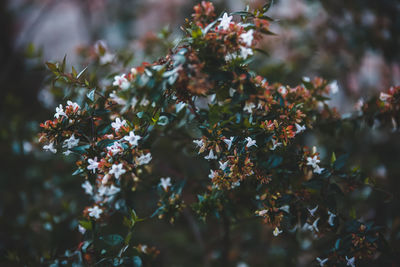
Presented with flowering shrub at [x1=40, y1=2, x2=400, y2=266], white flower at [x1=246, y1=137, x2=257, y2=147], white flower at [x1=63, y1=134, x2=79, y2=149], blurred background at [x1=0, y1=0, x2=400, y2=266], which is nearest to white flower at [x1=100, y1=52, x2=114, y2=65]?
blurred background at [x1=0, y1=0, x2=400, y2=266]

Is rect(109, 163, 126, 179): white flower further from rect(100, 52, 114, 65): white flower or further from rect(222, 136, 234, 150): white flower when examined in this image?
rect(100, 52, 114, 65): white flower

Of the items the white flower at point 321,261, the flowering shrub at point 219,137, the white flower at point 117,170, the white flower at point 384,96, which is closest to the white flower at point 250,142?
the flowering shrub at point 219,137

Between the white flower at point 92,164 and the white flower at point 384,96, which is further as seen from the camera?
the white flower at point 384,96

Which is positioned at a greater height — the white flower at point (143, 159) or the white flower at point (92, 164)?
the white flower at point (92, 164)

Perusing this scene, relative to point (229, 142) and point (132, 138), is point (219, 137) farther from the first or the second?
point (132, 138)

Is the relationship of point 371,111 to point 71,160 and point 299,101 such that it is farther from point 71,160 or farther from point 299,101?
point 71,160

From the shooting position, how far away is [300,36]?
2650mm

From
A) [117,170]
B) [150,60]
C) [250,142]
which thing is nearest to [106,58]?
[150,60]

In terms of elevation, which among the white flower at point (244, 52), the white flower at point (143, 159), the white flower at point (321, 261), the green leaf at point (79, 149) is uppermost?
the green leaf at point (79, 149)

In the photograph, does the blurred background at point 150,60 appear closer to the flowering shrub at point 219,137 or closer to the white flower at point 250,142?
the flowering shrub at point 219,137

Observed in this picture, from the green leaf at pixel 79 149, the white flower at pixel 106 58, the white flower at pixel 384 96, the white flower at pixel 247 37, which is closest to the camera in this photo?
→ the white flower at pixel 247 37

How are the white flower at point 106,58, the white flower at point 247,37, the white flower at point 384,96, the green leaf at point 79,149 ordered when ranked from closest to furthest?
the white flower at point 247,37 → the green leaf at point 79,149 → the white flower at point 384,96 → the white flower at point 106,58

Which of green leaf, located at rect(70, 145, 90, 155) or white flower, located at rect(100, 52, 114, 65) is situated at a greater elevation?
white flower, located at rect(100, 52, 114, 65)

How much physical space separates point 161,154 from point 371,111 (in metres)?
1.26
